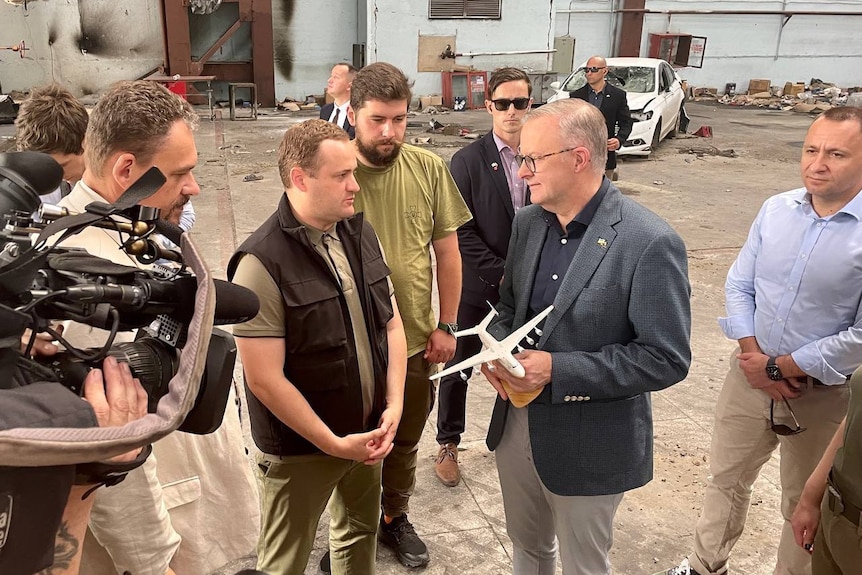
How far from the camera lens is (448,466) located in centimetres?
344

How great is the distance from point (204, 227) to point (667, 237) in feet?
20.0

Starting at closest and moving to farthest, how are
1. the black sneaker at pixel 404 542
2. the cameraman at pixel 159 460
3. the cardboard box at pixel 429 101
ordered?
the cameraman at pixel 159 460 → the black sneaker at pixel 404 542 → the cardboard box at pixel 429 101

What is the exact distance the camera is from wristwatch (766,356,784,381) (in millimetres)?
2469

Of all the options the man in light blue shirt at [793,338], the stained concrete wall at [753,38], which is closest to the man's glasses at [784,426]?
the man in light blue shirt at [793,338]

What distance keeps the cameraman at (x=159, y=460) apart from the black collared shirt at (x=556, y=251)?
1062 millimetres

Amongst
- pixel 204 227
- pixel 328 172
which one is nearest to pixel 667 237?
pixel 328 172

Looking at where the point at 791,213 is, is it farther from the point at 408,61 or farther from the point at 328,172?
the point at 408,61

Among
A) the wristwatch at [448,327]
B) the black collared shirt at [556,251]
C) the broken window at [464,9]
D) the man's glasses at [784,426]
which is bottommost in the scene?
Answer: the man's glasses at [784,426]

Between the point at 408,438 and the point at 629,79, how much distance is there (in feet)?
37.9

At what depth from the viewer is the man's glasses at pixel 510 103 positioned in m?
3.58

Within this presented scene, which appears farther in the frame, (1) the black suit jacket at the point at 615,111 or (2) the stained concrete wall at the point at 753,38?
(2) the stained concrete wall at the point at 753,38

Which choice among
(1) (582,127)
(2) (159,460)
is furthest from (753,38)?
(2) (159,460)

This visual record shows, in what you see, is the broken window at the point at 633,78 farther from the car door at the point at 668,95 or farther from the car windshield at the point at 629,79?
the car door at the point at 668,95

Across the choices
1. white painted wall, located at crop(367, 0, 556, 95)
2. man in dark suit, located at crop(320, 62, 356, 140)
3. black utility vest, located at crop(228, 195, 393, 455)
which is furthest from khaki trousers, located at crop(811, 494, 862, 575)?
white painted wall, located at crop(367, 0, 556, 95)
